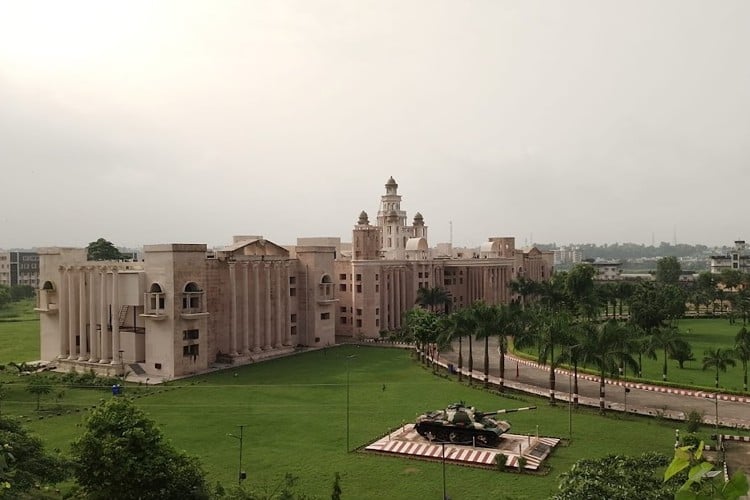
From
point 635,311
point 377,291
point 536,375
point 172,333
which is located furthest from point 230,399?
point 635,311

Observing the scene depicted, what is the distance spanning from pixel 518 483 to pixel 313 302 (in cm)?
4979

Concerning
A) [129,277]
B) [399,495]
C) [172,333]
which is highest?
[129,277]

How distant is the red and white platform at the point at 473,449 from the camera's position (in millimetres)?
34125

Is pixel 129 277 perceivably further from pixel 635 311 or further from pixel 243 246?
pixel 635 311

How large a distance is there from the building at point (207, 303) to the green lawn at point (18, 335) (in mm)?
4932

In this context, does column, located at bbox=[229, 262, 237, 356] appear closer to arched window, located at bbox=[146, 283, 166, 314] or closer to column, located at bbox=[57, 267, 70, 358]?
arched window, located at bbox=[146, 283, 166, 314]

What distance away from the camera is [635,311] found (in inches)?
2940

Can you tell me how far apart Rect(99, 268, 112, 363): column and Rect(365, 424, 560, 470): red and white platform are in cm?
3774

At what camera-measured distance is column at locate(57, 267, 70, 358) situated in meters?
68.8

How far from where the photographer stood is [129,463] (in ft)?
78.7

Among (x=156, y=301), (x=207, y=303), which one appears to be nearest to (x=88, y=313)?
(x=156, y=301)

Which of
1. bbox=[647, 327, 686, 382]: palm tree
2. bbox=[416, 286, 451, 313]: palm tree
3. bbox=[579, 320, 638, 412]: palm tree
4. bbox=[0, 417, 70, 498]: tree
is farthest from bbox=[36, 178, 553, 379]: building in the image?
bbox=[647, 327, 686, 382]: palm tree

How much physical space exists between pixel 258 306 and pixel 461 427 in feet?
130

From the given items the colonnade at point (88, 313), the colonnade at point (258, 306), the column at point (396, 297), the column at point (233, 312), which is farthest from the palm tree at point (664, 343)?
the colonnade at point (88, 313)
